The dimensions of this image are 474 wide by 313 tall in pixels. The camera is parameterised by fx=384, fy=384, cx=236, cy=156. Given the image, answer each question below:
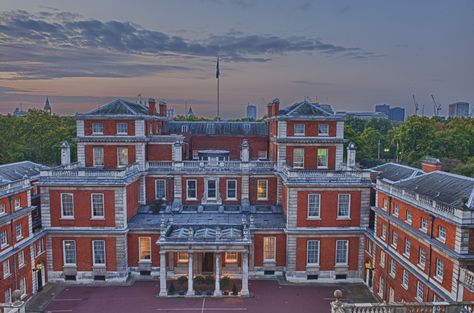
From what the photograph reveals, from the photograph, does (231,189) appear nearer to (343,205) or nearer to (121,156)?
(343,205)

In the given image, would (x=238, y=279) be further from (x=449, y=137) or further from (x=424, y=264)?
(x=449, y=137)

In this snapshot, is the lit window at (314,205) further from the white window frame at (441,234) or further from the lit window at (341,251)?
the white window frame at (441,234)

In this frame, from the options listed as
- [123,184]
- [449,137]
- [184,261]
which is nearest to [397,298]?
[184,261]

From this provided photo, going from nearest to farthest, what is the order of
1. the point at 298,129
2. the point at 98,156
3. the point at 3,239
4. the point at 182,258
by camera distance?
the point at 3,239, the point at 182,258, the point at 298,129, the point at 98,156

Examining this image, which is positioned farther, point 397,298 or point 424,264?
point 397,298

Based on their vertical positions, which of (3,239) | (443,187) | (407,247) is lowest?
(3,239)

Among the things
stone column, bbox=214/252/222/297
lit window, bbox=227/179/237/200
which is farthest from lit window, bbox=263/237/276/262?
lit window, bbox=227/179/237/200

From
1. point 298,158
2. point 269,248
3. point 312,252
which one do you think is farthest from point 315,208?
point 298,158
